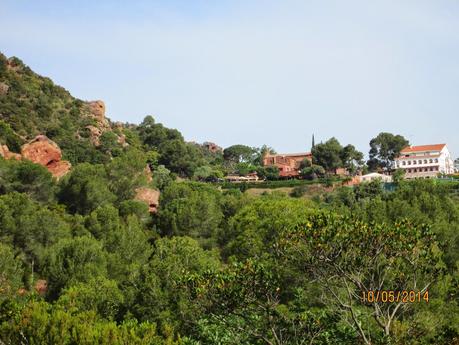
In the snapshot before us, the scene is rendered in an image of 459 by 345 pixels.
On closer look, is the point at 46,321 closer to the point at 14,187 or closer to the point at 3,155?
the point at 14,187

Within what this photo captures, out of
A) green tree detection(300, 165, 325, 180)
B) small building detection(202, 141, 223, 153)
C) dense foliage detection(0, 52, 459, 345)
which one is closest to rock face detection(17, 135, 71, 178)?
dense foliage detection(0, 52, 459, 345)

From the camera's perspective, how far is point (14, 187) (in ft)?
153

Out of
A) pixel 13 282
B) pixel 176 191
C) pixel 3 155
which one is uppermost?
pixel 3 155

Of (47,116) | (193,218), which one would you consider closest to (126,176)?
(193,218)

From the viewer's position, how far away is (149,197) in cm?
5353

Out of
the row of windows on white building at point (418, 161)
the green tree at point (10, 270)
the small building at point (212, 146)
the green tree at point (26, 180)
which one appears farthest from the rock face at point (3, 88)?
the small building at point (212, 146)

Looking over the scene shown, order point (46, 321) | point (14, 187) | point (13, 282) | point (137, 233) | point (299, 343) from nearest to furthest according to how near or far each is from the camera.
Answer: point (299, 343)
point (46, 321)
point (13, 282)
point (137, 233)
point (14, 187)

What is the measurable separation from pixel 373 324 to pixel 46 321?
11.0 meters

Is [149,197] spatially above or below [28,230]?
above

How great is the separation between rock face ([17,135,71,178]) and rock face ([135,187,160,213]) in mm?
9129

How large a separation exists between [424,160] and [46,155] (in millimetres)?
66523

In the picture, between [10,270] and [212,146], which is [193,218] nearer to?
[10,270]

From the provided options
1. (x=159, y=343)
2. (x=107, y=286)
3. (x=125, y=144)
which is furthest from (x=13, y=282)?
(x=125, y=144)

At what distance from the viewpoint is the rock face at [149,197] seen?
173ft
